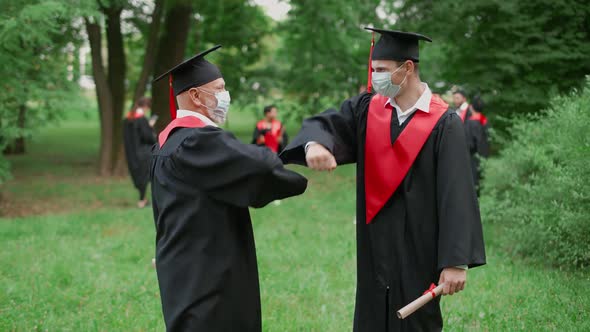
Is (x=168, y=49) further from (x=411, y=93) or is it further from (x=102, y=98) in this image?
(x=411, y=93)

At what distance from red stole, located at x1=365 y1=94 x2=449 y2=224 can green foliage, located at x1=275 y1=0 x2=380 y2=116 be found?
15.0 m

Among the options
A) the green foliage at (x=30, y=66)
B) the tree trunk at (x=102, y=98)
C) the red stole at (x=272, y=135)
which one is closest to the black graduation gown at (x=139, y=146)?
the green foliage at (x=30, y=66)

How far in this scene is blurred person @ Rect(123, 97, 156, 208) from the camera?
40.3 feet

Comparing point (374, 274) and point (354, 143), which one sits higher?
point (354, 143)

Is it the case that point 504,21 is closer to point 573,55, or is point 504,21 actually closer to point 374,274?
point 573,55

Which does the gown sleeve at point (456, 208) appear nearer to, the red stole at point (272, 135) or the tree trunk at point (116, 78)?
the red stole at point (272, 135)

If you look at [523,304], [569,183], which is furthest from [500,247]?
[523,304]

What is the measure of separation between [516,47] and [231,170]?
1088cm

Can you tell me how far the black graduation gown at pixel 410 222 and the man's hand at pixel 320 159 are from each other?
0.12m

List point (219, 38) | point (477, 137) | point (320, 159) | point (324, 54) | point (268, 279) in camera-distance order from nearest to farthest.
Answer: point (320, 159) < point (268, 279) < point (477, 137) < point (324, 54) < point (219, 38)

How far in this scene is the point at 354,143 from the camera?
3.76 meters

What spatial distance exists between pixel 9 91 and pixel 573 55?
10150mm

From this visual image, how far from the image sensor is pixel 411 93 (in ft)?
11.8

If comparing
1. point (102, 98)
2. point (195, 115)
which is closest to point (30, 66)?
point (102, 98)
